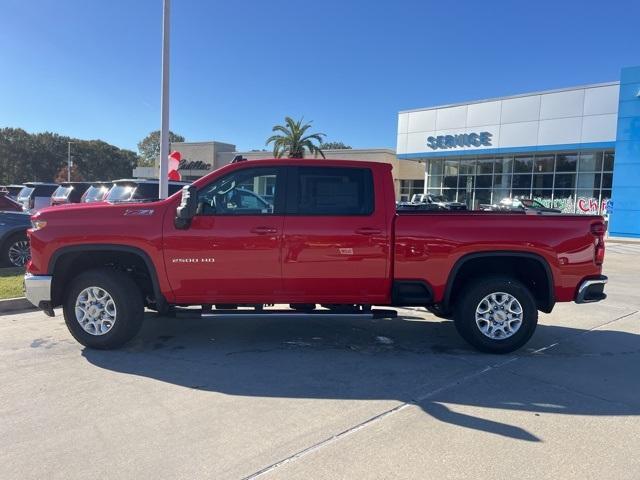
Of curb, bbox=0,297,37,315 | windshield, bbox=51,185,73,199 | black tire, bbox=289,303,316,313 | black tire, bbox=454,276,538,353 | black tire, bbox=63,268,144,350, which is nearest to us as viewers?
black tire, bbox=63,268,144,350

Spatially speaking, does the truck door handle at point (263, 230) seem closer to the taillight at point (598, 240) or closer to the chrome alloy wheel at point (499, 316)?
the chrome alloy wheel at point (499, 316)

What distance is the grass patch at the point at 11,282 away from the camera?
25.4 ft

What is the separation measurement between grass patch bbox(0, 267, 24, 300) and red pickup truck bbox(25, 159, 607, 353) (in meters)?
2.71

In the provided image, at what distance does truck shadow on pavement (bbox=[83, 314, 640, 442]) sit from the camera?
4367mm

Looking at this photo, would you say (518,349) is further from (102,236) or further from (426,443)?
(102,236)

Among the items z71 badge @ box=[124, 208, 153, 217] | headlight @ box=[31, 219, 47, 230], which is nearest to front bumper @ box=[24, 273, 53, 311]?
headlight @ box=[31, 219, 47, 230]

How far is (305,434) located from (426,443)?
2.77 ft

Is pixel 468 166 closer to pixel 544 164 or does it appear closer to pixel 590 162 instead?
pixel 544 164

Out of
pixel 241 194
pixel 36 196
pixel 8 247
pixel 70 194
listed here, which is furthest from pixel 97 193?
pixel 241 194

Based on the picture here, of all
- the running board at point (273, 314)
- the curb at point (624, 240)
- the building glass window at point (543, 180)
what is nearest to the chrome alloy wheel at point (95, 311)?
the running board at point (273, 314)

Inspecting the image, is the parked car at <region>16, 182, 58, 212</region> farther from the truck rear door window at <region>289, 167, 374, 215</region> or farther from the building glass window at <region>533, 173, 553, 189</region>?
the building glass window at <region>533, 173, 553, 189</region>

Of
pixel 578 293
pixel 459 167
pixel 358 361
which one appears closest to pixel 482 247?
pixel 578 293

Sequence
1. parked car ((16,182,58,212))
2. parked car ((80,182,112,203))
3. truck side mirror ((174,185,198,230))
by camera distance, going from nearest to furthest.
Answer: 1. truck side mirror ((174,185,198,230))
2. parked car ((80,182,112,203))
3. parked car ((16,182,58,212))

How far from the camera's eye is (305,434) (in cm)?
371
